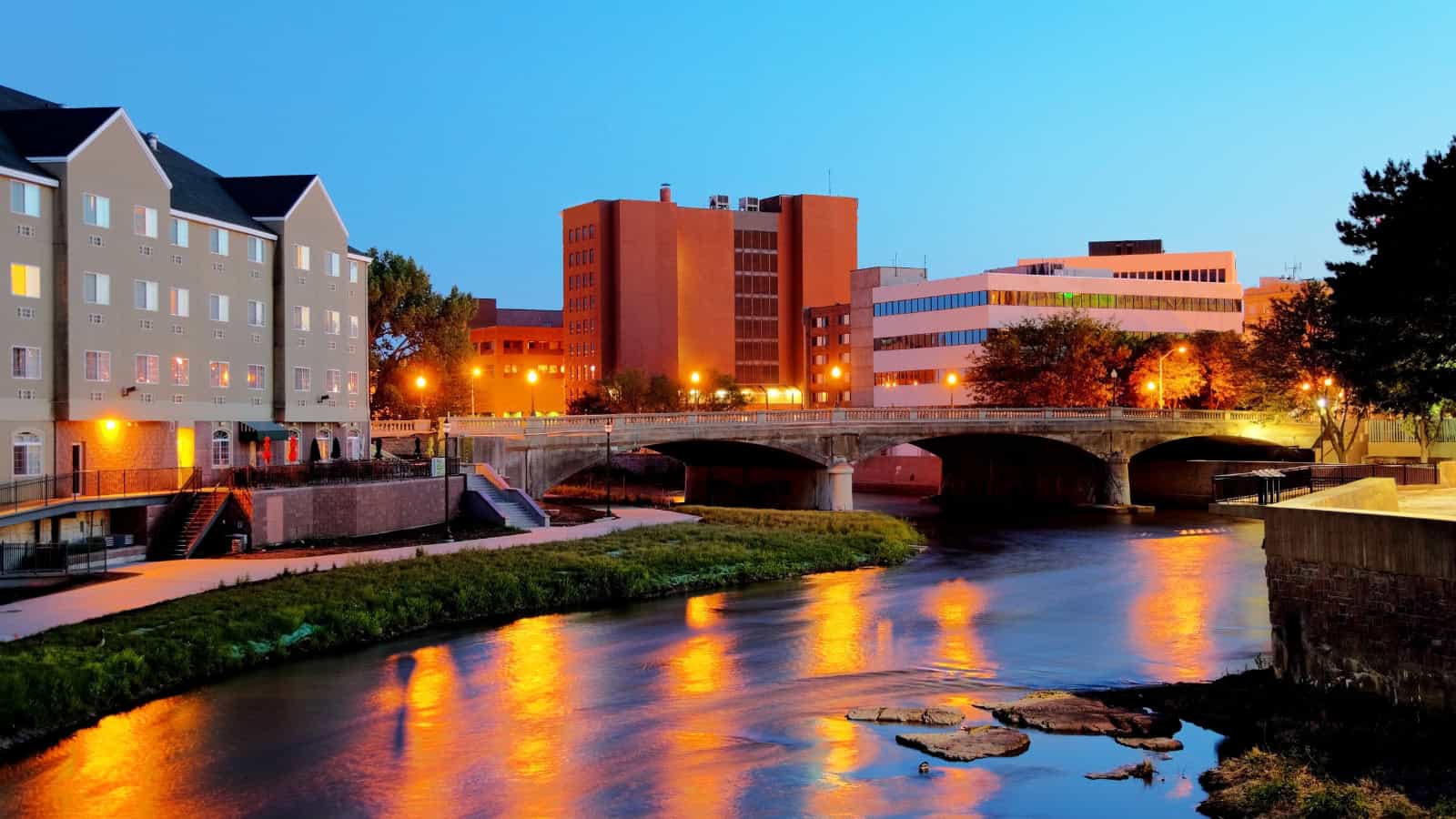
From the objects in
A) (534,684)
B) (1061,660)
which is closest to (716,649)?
(534,684)

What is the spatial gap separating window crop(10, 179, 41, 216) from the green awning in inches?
555

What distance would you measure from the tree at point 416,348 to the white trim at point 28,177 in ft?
130

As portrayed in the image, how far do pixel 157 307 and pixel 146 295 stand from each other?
2.51ft

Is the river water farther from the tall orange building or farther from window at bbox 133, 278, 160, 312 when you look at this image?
the tall orange building

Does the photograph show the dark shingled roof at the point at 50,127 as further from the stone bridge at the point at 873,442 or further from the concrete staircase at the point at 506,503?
the stone bridge at the point at 873,442

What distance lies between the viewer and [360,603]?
39.6 m

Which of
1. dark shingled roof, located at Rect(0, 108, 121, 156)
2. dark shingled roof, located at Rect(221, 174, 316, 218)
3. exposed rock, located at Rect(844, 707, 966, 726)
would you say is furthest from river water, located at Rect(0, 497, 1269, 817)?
dark shingled roof, located at Rect(221, 174, 316, 218)

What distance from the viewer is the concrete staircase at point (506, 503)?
59906 mm

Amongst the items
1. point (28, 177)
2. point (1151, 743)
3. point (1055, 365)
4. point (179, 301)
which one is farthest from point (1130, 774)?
point (1055, 365)

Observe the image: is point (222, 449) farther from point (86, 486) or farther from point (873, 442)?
point (873, 442)

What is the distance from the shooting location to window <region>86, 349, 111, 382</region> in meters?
50.1

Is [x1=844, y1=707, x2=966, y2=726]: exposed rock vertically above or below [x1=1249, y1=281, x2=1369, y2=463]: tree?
below

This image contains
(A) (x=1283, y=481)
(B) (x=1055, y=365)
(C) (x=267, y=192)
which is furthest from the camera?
(B) (x=1055, y=365)

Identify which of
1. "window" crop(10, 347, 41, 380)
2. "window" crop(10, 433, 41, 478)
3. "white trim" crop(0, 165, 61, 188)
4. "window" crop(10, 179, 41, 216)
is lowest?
"window" crop(10, 433, 41, 478)
